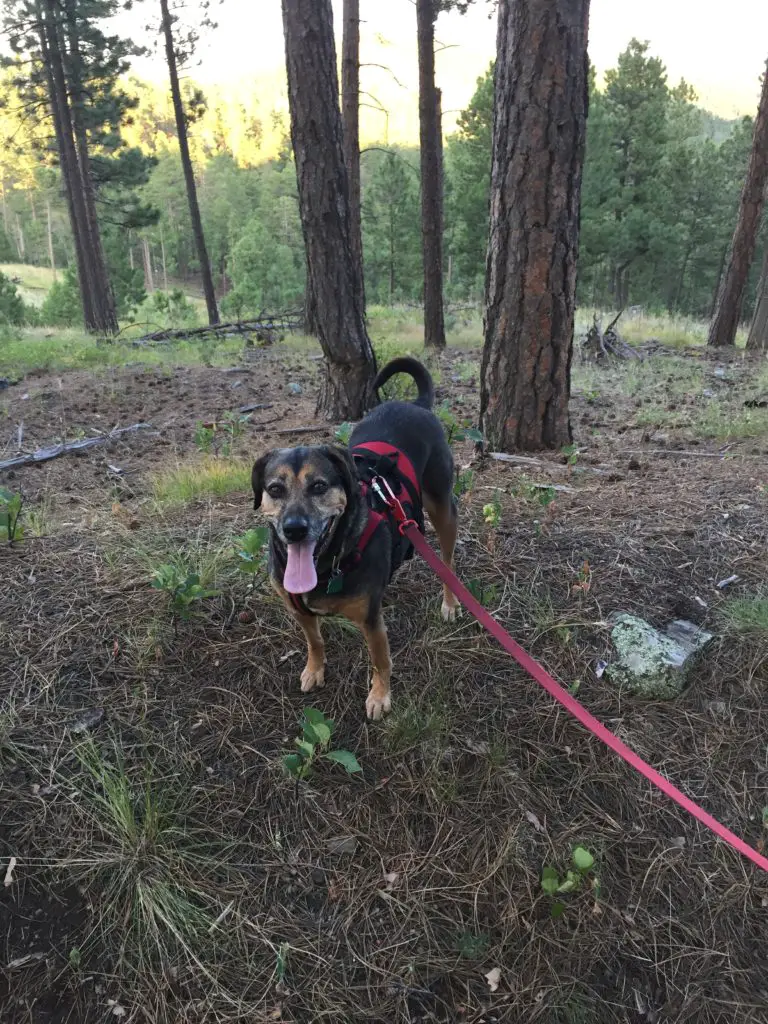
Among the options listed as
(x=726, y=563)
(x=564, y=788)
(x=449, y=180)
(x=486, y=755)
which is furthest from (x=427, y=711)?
(x=449, y=180)

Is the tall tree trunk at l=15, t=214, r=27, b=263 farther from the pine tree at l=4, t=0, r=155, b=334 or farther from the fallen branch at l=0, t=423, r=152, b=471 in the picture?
the fallen branch at l=0, t=423, r=152, b=471

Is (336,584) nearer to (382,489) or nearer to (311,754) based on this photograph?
(382,489)

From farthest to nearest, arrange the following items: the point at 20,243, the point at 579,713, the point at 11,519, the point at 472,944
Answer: the point at 20,243, the point at 11,519, the point at 472,944, the point at 579,713

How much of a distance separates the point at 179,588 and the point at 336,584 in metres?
0.97

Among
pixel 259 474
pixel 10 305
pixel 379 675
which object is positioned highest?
pixel 10 305

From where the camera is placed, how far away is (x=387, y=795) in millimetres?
2545

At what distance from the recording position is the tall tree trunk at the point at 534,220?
4.30m

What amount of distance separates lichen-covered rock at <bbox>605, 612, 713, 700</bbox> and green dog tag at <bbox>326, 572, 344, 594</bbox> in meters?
1.48

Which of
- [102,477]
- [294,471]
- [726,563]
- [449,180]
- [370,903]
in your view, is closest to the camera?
[370,903]

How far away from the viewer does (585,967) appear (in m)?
2.18

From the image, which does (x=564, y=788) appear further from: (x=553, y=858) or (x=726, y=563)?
(x=726, y=563)

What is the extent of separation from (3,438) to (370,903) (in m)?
6.98

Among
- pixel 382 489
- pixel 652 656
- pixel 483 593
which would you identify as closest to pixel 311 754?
pixel 382 489

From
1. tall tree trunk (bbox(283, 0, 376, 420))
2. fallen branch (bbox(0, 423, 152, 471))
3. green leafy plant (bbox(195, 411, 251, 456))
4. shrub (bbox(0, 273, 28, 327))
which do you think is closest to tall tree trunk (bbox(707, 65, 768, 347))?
tall tree trunk (bbox(283, 0, 376, 420))
